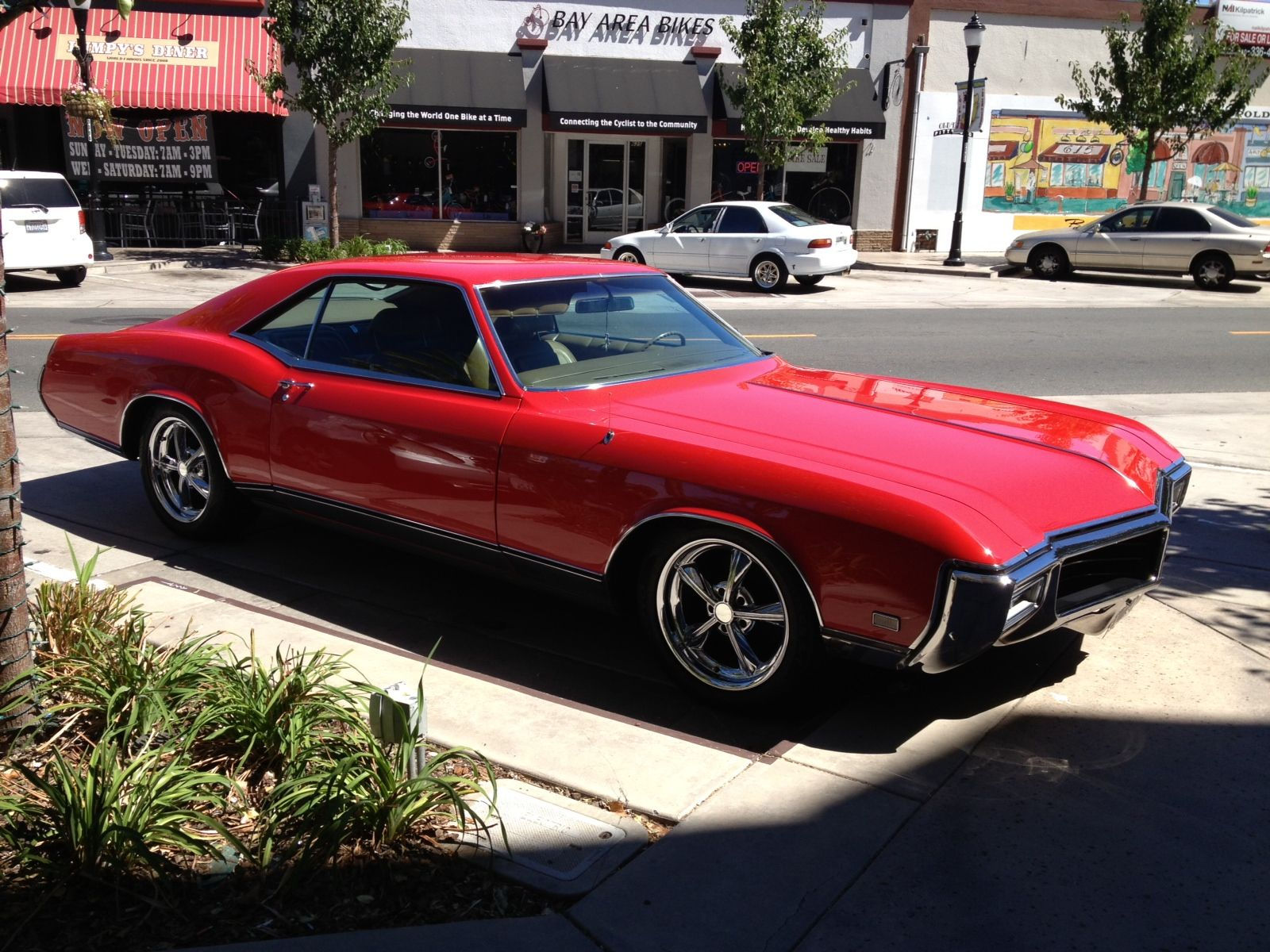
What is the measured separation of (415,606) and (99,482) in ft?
9.82

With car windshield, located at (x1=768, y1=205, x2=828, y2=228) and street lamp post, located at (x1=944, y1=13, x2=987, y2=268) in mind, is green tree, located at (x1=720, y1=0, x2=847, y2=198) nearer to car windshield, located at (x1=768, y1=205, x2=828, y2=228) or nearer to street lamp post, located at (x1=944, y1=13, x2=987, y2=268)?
street lamp post, located at (x1=944, y1=13, x2=987, y2=268)

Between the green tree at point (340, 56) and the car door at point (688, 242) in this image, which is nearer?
the green tree at point (340, 56)

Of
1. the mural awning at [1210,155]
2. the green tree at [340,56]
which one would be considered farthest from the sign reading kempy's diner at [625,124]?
the mural awning at [1210,155]

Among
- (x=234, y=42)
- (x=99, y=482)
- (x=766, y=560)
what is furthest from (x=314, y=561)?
(x=234, y=42)

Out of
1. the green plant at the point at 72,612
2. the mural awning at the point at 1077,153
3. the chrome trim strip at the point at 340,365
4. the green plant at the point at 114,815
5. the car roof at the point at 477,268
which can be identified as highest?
the mural awning at the point at 1077,153

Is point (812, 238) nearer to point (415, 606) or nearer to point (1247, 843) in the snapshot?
point (415, 606)

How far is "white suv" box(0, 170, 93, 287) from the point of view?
16.9 meters

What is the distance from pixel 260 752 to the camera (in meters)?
3.65

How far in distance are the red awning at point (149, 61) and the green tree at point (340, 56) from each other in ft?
7.45

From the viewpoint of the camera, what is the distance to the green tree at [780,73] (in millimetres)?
23781

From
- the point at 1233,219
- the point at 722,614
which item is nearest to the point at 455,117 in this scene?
the point at 1233,219

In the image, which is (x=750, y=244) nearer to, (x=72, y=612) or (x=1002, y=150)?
(x=1002, y=150)

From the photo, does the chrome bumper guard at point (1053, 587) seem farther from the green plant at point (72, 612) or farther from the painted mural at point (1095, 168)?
the painted mural at point (1095, 168)

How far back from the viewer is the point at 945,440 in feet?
14.4
